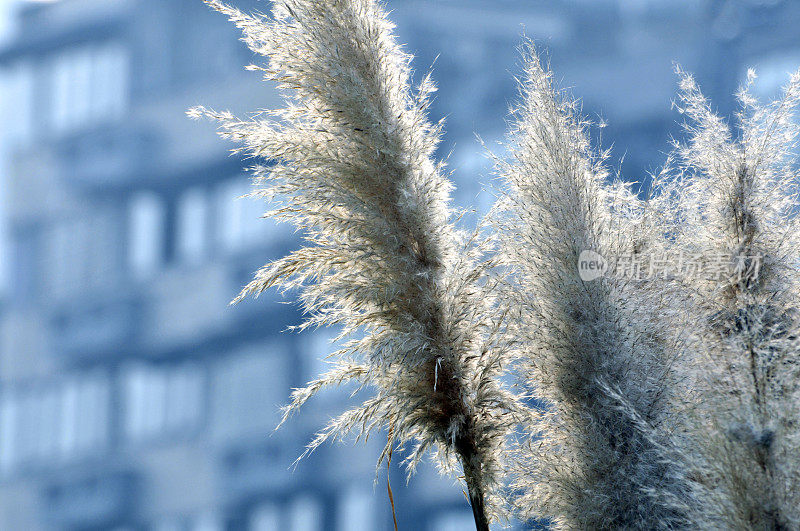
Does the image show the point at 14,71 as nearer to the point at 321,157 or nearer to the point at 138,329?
the point at 138,329

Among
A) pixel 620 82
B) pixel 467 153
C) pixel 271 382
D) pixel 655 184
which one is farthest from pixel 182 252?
pixel 655 184

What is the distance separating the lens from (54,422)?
84.2ft

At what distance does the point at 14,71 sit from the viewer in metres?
27.0

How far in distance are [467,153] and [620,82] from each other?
5521mm

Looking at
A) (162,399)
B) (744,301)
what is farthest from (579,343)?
(162,399)

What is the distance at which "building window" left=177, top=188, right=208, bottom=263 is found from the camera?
23891mm

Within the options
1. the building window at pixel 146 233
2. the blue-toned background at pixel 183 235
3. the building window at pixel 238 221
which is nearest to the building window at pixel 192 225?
the blue-toned background at pixel 183 235

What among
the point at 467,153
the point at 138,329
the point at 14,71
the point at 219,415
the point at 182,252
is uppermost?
the point at 14,71

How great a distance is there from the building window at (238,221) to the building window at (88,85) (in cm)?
511

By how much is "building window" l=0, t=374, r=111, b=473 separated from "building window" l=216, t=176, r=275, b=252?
5.92m

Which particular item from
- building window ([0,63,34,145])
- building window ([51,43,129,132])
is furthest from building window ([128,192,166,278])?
building window ([0,63,34,145])

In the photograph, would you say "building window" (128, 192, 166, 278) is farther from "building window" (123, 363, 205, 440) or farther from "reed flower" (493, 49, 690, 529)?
"reed flower" (493, 49, 690, 529)

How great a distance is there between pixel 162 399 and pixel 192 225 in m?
5.14

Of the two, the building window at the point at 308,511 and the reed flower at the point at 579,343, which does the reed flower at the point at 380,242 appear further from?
the building window at the point at 308,511
